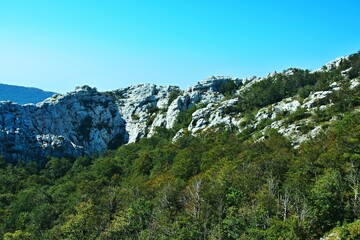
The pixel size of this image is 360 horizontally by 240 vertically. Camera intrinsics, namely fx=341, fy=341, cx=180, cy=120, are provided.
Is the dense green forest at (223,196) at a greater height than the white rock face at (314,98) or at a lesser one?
lesser

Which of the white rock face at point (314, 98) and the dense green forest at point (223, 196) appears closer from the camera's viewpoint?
the dense green forest at point (223, 196)

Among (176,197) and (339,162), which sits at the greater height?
(339,162)

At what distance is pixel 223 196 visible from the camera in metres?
76.1

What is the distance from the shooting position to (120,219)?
7744 cm

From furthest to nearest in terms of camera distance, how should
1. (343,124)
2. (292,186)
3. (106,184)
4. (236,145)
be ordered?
(106,184) < (236,145) < (343,124) < (292,186)

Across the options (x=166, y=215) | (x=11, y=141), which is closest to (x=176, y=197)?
(x=166, y=215)

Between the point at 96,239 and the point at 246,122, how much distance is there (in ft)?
338

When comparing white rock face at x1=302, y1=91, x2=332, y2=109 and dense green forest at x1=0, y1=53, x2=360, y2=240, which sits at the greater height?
white rock face at x1=302, y1=91, x2=332, y2=109

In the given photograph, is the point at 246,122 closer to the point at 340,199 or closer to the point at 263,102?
the point at 263,102

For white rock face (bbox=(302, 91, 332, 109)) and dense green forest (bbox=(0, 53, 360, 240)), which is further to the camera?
white rock face (bbox=(302, 91, 332, 109))

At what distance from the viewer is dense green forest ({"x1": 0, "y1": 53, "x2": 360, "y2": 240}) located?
5947cm

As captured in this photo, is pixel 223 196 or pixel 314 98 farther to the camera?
pixel 314 98

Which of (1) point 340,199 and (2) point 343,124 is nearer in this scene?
(1) point 340,199

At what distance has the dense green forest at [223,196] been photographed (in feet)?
195
